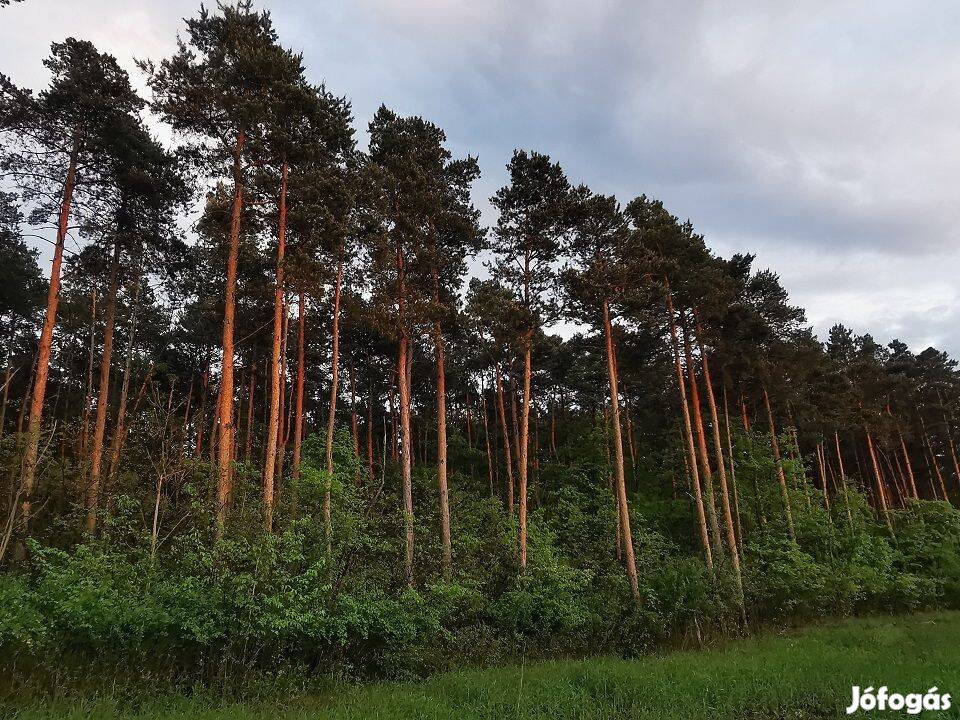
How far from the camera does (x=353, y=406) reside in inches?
1121

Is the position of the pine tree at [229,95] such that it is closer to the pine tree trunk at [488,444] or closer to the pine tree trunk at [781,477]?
the pine tree trunk at [488,444]

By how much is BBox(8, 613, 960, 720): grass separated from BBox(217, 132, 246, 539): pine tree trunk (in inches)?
151

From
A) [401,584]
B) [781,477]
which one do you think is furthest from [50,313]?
[781,477]

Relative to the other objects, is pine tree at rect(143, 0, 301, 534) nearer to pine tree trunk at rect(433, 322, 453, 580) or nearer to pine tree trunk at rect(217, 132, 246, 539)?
pine tree trunk at rect(217, 132, 246, 539)

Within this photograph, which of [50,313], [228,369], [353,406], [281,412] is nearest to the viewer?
[228,369]

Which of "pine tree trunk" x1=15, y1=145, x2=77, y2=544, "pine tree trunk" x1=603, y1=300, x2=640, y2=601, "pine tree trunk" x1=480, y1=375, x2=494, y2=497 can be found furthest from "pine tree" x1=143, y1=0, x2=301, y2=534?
"pine tree trunk" x1=480, y1=375, x2=494, y2=497

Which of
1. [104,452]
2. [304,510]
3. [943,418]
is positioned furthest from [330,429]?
[943,418]

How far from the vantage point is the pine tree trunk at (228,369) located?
435 inches

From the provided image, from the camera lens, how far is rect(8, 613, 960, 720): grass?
7.23 m

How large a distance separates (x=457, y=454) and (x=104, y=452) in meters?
21.9

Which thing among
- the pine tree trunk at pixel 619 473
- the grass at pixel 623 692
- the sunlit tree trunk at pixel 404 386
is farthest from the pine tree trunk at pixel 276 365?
the pine tree trunk at pixel 619 473

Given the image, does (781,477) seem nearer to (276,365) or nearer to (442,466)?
(442,466)

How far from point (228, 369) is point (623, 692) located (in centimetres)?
1082

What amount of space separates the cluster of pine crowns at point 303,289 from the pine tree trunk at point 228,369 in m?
0.07
